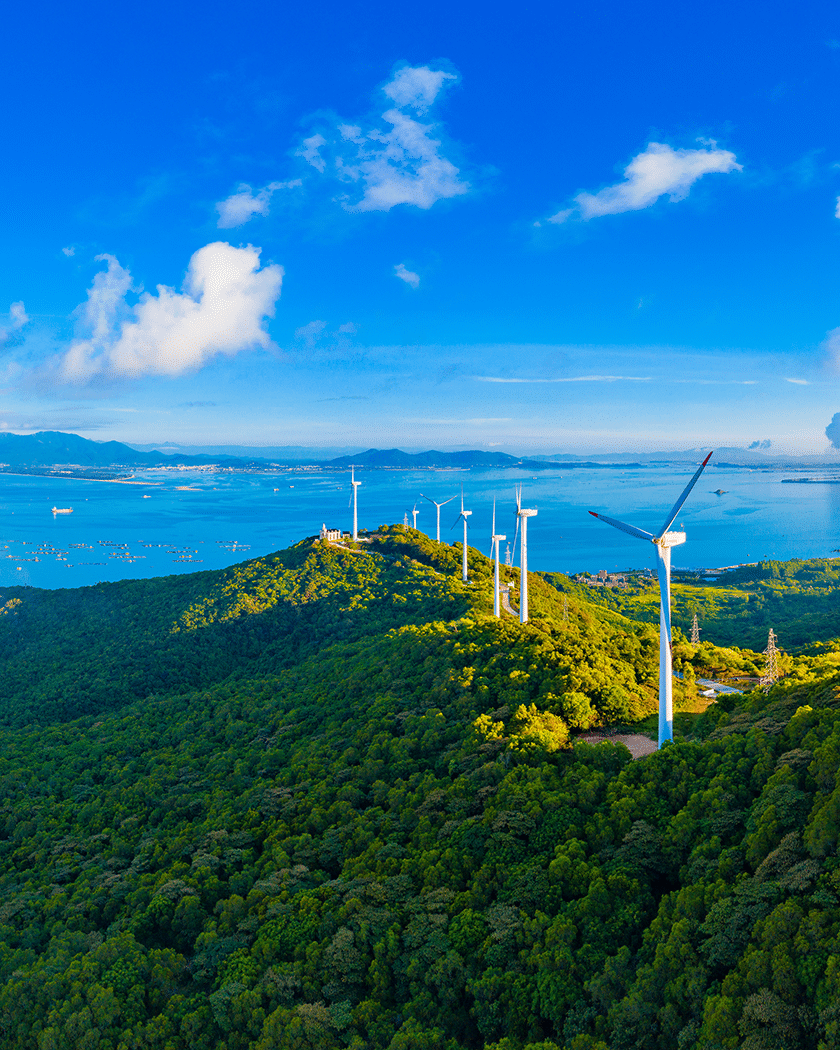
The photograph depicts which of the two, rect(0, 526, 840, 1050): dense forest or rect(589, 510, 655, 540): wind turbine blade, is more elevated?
rect(589, 510, 655, 540): wind turbine blade

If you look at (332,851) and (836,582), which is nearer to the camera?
(332,851)

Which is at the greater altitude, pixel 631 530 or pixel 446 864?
pixel 631 530

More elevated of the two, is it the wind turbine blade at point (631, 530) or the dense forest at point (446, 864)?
the wind turbine blade at point (631, 530)

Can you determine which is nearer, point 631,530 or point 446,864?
point 446,864

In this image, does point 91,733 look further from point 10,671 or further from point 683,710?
A: point 683,710

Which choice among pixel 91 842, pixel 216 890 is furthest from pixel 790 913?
pixel 91 842

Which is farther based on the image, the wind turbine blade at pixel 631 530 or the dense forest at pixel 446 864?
the wind turbine blade at pixel 631 530

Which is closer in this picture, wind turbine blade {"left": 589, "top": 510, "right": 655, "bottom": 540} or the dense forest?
the dense forest

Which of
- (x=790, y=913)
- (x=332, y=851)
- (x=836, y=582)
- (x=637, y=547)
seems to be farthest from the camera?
(x=637, y=547)
